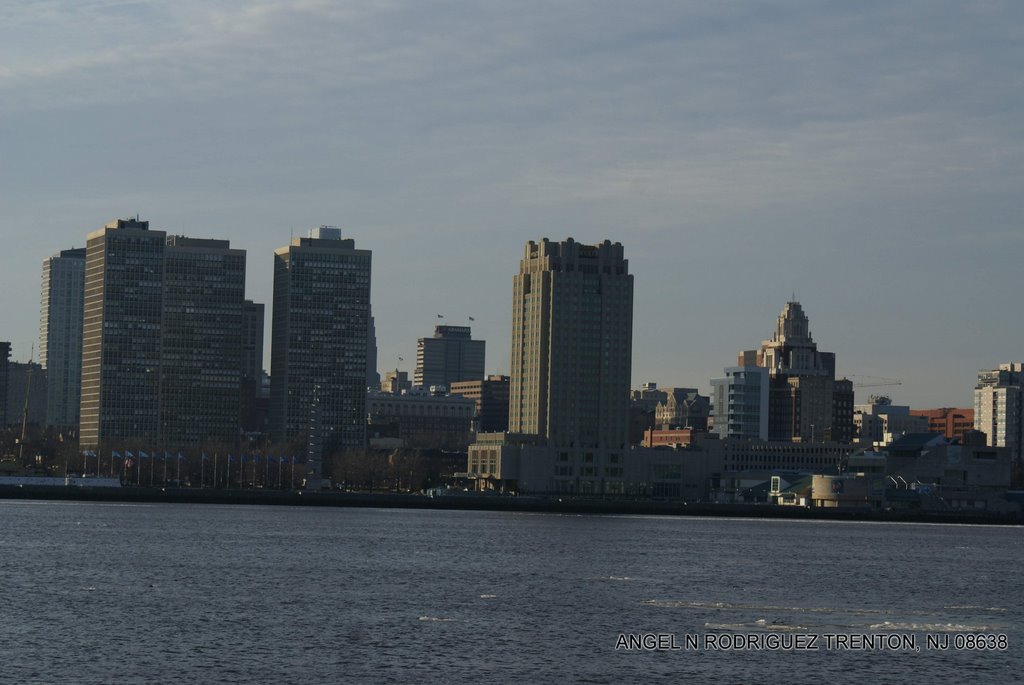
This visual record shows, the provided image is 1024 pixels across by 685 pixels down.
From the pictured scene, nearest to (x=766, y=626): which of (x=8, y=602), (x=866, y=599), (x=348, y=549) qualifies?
(x=866, y=599)

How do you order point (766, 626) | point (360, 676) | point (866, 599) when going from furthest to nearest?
point (866, 599) < point (766, 626) < point (360, 676)

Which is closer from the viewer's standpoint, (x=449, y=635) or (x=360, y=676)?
(x=360, y=676)

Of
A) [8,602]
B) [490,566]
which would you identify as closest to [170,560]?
[490,566]

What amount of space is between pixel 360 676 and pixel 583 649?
1434 centimetres

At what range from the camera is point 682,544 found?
7717 inches

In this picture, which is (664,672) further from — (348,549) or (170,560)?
(348,549)

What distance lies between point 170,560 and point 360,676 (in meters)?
65.2

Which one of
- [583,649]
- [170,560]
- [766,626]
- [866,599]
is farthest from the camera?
[170,560]

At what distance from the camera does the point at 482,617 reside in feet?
352

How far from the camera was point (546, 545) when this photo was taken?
18738cm

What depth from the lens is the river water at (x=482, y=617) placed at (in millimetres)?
87125

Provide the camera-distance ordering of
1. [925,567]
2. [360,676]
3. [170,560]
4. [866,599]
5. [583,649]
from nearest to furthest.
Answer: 1. [360,676]
2. [583,649]
3. [866,599]
4. [170,560]
5. [925,567]

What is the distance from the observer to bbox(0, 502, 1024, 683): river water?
87.1 meters

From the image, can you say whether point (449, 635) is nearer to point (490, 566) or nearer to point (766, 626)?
point (766, 626)
